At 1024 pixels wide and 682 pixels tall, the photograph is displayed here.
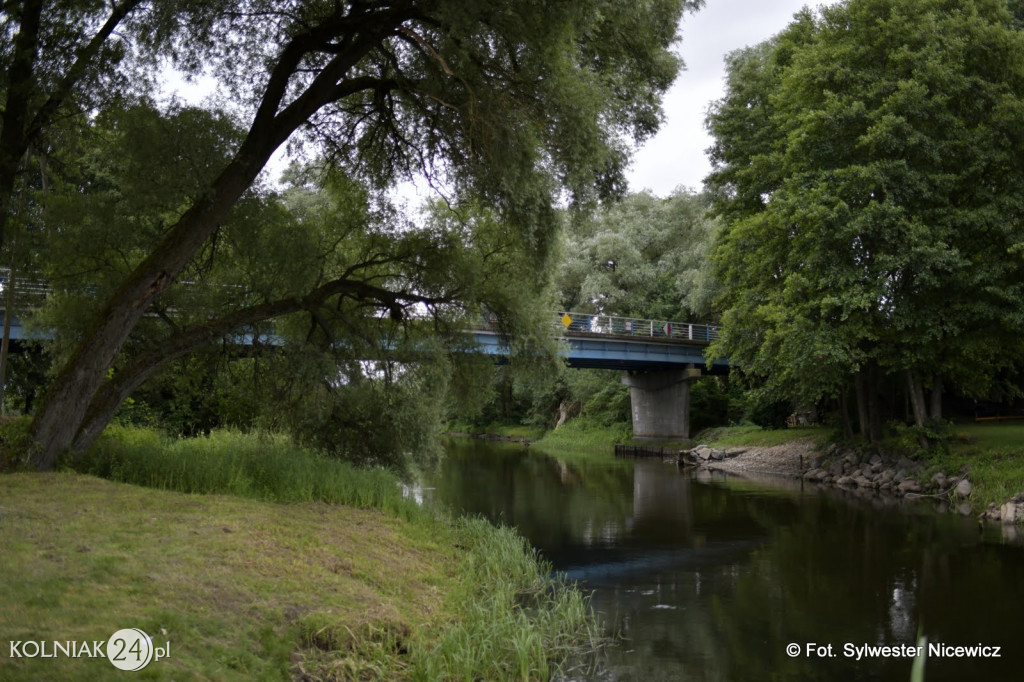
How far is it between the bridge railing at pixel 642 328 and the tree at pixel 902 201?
14440mm

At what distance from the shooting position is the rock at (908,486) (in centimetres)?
2394

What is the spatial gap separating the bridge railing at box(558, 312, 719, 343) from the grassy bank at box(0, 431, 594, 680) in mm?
27497

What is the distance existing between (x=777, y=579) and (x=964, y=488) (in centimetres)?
1204

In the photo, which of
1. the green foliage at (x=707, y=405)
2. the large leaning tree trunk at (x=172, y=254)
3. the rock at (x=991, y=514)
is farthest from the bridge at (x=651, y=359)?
the large leaning tree trunk at (x=172, y=254)

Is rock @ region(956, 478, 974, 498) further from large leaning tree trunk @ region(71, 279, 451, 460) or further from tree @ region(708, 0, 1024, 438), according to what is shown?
large leaning tree trunk @ region(71, 279, 451, 460)

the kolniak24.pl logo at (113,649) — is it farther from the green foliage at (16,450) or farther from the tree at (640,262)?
the tree at (640,262)

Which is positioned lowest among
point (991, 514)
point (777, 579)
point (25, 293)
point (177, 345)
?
point (777, 579)

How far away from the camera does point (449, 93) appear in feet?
41.5

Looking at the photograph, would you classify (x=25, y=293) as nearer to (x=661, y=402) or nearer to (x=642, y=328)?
(x=642, y=328)

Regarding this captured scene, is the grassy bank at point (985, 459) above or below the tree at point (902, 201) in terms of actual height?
below

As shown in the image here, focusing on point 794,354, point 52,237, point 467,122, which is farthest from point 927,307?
point 52,237

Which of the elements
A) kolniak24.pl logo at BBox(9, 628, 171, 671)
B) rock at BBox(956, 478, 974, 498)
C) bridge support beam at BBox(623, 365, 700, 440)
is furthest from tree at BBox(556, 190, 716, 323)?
kolniak24.pl logo at BBox(9, 628, 171, 671)

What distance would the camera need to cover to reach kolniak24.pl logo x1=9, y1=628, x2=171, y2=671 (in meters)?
5.59

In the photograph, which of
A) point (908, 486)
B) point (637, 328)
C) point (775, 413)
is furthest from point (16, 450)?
point (637, 328)
